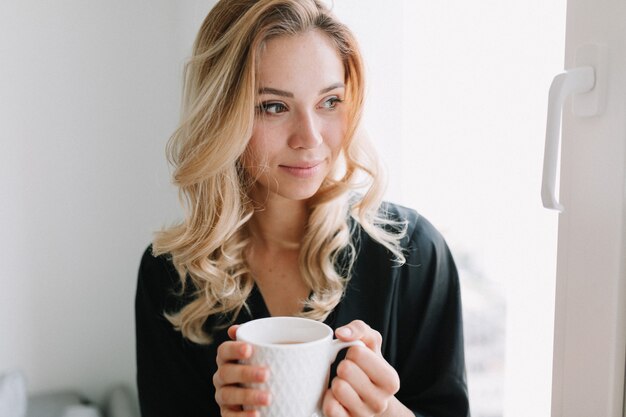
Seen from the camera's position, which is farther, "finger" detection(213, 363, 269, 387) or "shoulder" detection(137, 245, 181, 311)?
"shoulder" detection(137, 245, 181, 311)

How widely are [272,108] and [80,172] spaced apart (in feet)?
3.64

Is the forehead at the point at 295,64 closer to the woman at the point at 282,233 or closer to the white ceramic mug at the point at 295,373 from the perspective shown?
the woman at the point at 282,233

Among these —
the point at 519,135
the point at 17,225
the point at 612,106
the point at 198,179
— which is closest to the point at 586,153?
the point at 612,106

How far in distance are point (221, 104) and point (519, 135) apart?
0.47m

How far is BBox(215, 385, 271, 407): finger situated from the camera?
521 millimetres

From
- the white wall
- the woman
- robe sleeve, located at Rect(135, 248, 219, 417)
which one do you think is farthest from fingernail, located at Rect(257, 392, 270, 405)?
the white wall

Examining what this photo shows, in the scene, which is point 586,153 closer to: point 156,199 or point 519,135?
point 519,135

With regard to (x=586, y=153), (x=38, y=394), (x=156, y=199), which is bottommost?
(x=38, y=394)

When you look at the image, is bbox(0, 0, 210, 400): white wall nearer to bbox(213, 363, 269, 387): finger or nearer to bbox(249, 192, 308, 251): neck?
bbox(249, 192, 308, 251): neck

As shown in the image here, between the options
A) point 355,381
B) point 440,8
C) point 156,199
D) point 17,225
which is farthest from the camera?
point 156,199

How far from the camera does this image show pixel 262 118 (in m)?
0.90

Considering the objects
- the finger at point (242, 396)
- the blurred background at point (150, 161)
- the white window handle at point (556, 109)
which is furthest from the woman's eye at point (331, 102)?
the finger at point (242, 396)

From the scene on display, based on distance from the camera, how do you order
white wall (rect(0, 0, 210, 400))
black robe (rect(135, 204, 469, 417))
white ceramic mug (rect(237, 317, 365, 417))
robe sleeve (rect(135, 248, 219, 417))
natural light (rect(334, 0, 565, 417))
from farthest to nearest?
white wall (rect(0, 0, 210, 400)) < robe sleeve (rect(135, 248, 219, 417)) < black robe (rect(135, 204, 469, 417)) < natural light (rect(334, 0, 565, 417)) < white ceramic mug (rect(237, 317, 365, 417))

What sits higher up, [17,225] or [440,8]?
[440,8]
